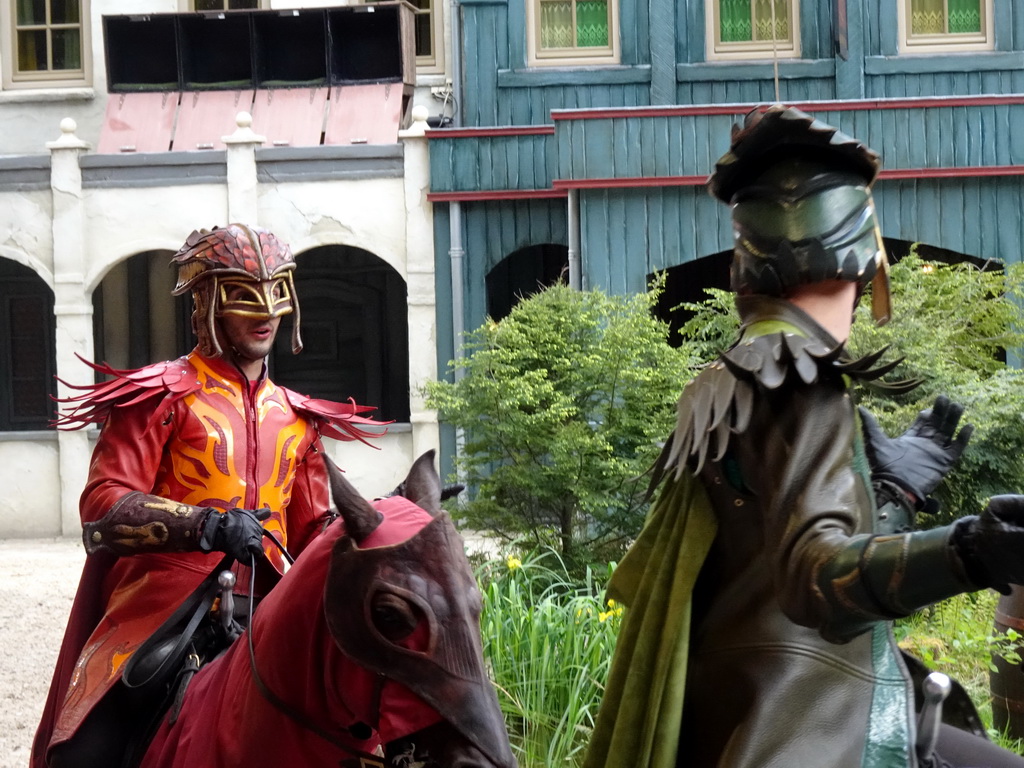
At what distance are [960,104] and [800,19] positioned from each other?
8.68 ft

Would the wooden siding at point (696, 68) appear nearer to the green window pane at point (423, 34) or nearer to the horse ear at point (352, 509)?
the green window pane at point (423, 34)

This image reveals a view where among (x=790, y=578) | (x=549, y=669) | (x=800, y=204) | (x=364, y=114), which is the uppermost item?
(x=364, y=114)

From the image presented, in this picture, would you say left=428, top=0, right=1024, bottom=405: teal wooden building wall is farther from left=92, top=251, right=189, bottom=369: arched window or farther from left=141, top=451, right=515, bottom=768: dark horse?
left=141, top=451, right=515, bottom=768: dark horse

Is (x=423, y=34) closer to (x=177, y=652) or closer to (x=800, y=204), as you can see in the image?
(x=177, y=652)

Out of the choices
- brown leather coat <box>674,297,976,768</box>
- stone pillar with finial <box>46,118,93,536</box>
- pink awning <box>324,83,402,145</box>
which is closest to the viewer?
brown leather coat <box>674,297,976,768</box>

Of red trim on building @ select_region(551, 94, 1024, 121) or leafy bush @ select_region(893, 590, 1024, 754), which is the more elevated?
red trim on building @ select_region(551, 94, 1024, 121)

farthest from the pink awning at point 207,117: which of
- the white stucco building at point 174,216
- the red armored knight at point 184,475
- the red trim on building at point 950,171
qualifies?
the red armored knight at point 184,475

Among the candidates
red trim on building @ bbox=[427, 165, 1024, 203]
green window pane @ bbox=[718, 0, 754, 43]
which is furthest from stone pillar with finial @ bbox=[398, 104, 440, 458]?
green window pane @ bbox=[718, 0, 754, 43]

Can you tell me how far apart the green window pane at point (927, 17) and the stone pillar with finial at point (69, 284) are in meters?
8.21

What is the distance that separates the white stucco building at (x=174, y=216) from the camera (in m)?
12.3

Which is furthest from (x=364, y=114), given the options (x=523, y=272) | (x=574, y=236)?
(x=574, y=236)

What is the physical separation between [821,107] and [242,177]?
5.21 metres

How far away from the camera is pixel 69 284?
491 inches

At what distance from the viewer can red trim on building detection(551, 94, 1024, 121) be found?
11180 millimetres
